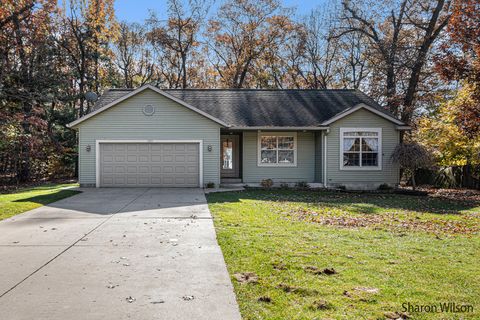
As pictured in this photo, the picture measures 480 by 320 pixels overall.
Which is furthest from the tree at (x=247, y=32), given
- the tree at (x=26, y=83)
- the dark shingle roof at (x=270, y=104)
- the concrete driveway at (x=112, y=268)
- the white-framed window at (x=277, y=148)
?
the concrete driveway at (x=112, y=268)

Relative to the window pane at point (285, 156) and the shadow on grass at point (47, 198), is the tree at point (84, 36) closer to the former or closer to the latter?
the shadow on grass at point (47, 198)

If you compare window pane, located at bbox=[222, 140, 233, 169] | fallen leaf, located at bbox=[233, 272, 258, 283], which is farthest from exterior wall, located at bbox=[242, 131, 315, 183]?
fallen leaf, located at bbox=[233, 272, 258, 283]

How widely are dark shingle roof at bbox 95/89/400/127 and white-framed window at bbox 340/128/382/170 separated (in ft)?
4.82

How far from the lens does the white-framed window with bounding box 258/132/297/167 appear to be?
17.4 metres

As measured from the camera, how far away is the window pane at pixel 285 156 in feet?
57.2

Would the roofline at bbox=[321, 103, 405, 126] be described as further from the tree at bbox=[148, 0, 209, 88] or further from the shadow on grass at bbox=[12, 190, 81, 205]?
the tree at bbox=[148, 0, 209, 88]

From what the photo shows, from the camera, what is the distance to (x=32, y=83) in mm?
21578

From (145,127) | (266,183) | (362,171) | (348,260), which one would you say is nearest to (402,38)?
(362,171)

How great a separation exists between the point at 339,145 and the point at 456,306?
43.6 ft

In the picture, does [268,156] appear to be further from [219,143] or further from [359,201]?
[359,201]

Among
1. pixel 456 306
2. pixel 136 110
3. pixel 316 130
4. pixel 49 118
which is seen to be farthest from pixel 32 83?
pixel 456 306

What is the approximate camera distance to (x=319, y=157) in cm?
1711

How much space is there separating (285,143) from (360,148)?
3546 mm

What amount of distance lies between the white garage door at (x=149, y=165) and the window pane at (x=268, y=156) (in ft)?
11.0
